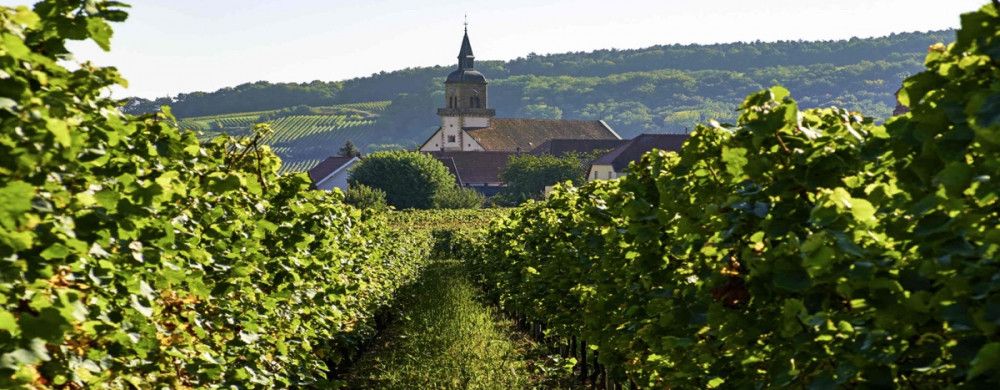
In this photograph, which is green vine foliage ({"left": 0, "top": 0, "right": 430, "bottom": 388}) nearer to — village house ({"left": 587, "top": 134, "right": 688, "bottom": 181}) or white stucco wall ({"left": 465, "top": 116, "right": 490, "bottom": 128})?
village house ({"left": 587, "top": 134, "right": 688, "bottom": 181})

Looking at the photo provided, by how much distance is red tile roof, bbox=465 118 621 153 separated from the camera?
13800 centimetres

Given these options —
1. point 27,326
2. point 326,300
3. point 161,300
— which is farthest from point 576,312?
point 27,326

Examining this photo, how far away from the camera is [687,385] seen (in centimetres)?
649

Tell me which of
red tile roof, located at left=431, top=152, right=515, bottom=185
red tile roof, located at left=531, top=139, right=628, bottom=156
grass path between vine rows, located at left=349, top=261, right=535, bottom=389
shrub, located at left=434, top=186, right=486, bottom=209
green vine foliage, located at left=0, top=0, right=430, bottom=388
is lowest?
red tile roof, located at left=431, top=152, right=515, bottom=185

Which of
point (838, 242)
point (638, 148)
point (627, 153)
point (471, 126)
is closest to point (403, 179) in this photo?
point (627, 153)

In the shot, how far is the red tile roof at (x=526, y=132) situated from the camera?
13800 centimetres

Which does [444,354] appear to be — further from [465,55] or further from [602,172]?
[465,55]

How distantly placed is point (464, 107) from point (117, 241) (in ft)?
449

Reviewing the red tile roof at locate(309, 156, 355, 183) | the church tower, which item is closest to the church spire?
the church tower

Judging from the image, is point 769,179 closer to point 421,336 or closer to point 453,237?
point 421,336

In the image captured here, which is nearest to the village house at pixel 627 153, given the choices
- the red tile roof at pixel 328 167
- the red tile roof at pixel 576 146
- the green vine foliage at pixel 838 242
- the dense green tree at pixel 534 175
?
the dense green tree at pixel 534 175

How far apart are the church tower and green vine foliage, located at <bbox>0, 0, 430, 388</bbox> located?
127 metres

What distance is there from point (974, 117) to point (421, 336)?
14.2 meters

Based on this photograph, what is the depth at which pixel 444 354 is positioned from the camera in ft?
47.6
